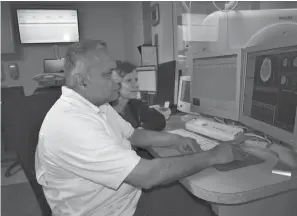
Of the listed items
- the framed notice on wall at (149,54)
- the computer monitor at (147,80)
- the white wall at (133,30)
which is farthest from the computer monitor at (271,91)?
the white wall at (133,30)

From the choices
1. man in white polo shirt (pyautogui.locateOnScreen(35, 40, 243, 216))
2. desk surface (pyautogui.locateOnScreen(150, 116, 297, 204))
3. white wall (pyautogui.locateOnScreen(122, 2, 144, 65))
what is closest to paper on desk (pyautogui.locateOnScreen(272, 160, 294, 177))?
desk surface (pyautogui.locateOnScreen(150, 116, 297, 204))

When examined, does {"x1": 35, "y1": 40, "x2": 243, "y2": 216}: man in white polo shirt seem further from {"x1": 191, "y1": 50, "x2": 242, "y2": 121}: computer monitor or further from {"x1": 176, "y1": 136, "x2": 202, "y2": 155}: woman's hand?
{"x1": 191, "y1": 50, "x2": 242, "y2": 121}: computer monitor

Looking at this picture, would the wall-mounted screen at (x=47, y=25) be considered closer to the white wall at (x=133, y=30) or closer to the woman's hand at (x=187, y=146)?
the white wall at (x=133, y=30)

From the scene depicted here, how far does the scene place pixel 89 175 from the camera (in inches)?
30.9

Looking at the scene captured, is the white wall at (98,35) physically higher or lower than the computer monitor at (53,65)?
higher

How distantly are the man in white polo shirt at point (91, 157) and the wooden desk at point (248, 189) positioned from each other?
0.05 metres

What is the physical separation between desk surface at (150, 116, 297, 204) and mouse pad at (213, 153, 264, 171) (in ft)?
0.05

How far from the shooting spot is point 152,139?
1.23 metres

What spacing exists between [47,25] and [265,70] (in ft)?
13.9

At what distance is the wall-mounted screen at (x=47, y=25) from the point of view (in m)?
4.29

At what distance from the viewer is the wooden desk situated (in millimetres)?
713

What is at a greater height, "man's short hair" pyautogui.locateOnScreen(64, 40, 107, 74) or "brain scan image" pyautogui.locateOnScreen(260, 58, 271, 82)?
"man's short hair" pyautogui.locateOnScreen(64, 40, 107, 74)

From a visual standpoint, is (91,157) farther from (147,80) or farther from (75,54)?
(147,80)

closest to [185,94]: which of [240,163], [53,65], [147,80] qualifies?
[147,80]
